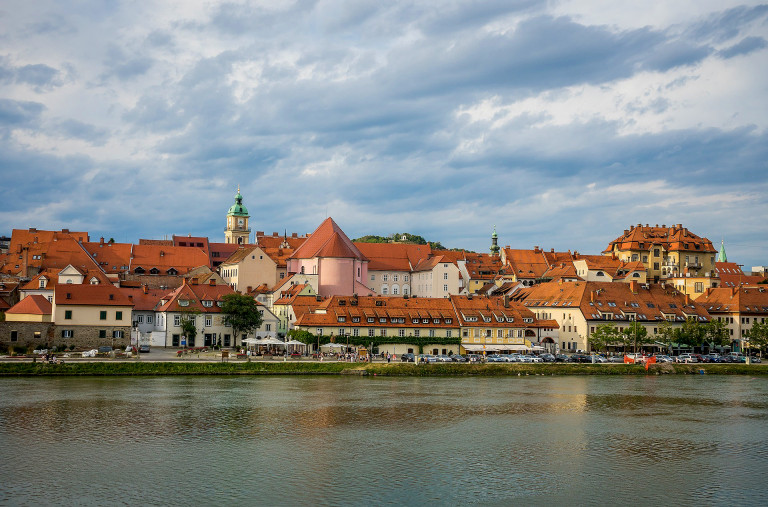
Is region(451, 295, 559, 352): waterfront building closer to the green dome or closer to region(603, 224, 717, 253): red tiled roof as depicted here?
region(603, 224, 717, 253): red tiled roof

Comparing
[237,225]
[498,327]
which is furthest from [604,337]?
[237,225]

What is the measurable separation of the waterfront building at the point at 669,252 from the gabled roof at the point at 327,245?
42727 millimetres

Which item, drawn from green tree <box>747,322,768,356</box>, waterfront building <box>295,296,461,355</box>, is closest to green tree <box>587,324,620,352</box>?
waterfront building <box>295,296,461,355</box>

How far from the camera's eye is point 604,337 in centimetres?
Result: 8075

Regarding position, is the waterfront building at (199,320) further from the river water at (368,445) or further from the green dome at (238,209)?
the green dome at (238,209)

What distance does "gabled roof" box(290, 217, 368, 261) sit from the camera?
3927 inches

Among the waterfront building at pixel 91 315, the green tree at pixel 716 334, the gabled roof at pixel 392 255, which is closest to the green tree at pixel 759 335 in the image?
the green tree at pixel 716 334

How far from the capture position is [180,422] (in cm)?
4106

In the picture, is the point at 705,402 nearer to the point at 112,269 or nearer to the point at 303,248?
the point at 303,248

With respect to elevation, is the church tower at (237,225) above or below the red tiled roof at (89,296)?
above

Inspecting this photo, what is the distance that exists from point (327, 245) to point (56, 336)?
37.5 metres

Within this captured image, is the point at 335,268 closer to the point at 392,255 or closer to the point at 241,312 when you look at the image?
the point at 392,255

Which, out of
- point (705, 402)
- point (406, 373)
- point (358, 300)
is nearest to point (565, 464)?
point (705, 402)

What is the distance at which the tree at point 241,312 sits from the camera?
250 feet
